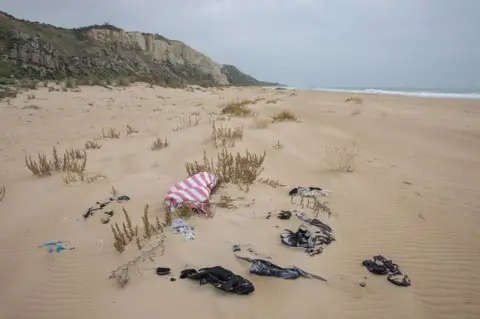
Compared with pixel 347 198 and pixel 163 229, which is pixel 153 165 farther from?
pixel 347 198

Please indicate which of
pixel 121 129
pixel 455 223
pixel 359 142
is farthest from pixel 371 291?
pixel 121 129

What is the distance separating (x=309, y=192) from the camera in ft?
12.7

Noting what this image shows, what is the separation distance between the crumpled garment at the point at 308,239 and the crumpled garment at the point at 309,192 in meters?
0.88

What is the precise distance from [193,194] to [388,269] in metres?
2.08

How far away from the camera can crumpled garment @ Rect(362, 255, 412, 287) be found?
230 cm

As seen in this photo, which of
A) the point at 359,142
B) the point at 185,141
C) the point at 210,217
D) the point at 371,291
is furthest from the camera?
the point at 359,142

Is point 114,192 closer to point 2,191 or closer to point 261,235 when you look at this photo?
point 2,191

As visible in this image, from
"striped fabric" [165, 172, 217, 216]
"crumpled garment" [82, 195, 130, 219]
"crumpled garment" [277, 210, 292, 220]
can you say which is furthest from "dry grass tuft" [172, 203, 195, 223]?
"crumpled garment" [277, 210, 292, 220]

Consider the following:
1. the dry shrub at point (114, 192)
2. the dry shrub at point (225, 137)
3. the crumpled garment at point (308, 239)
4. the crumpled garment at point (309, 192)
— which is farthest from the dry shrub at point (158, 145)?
the crumpled garment at point (308, 239)

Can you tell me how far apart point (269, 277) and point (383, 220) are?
182 cm

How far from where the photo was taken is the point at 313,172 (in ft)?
15.9

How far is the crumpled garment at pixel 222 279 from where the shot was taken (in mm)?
2090

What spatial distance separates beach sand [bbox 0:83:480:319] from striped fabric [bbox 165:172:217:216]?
0.18 metres

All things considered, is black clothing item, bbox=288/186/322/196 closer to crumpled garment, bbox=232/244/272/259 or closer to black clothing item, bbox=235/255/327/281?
crumpled garment, bbox=232/244/272/259
